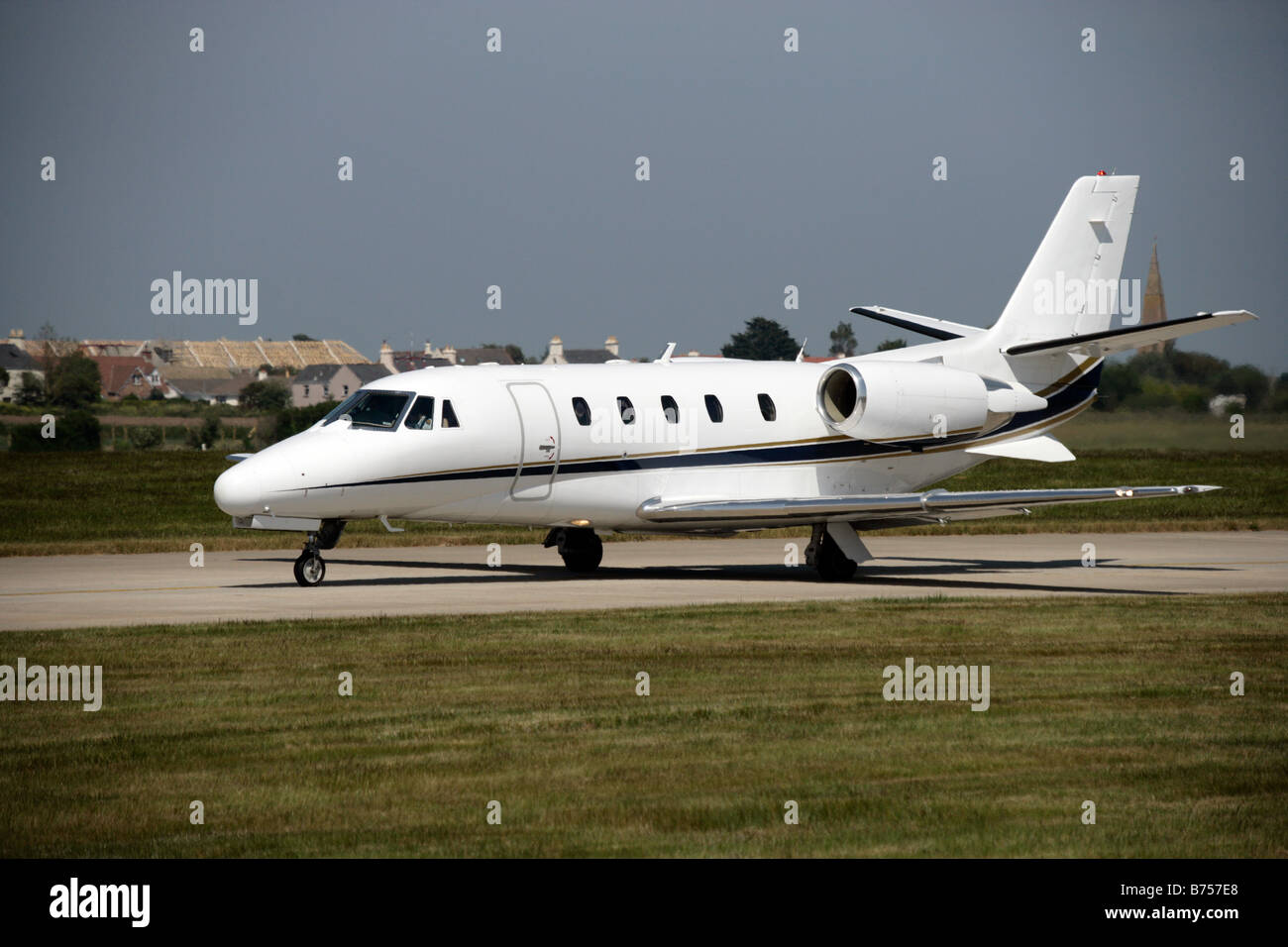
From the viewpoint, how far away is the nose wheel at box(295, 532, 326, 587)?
79.8 feet

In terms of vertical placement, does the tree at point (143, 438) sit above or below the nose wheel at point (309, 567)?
above

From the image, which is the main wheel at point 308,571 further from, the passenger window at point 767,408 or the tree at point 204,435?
the tree at point 204,435

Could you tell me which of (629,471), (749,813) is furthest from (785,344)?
(749,813)

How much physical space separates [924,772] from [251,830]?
466cm

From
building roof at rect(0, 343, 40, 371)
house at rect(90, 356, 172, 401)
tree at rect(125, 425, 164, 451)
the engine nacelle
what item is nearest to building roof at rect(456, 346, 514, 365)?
the engine nacelle

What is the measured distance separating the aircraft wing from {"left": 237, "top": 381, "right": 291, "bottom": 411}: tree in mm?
60416

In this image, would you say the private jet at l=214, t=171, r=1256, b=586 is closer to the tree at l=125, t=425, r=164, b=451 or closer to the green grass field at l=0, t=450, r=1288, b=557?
the green grass field at l=0, t=450, r=1288, b=557

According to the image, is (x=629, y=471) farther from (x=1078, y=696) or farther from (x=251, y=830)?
(x=251, y=830)

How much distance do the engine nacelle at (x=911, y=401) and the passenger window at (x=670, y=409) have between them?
A: 9.02ft

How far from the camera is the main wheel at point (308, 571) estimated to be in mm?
24344

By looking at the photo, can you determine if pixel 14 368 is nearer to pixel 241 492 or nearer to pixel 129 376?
pixel 129 376

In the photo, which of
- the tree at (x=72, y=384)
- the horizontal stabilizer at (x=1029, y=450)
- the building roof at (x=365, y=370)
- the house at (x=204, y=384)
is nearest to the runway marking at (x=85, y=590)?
the horizontal stabilizer at (x=1029, y=450)

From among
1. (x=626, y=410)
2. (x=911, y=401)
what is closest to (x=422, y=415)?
(x=626, y=410)

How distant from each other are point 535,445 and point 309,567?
378cm
